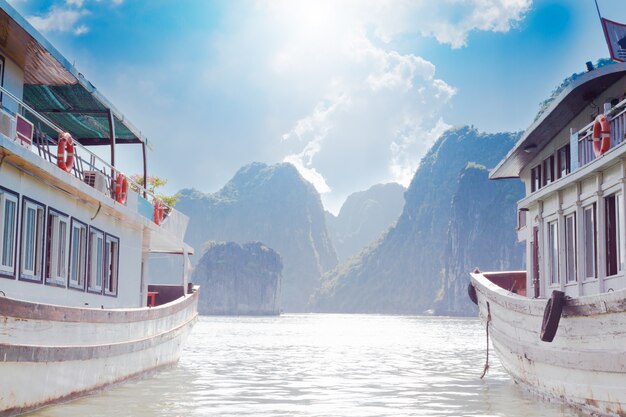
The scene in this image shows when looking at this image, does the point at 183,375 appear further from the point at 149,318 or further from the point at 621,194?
the point at 621,194

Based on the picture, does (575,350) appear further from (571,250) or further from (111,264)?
(111,264)

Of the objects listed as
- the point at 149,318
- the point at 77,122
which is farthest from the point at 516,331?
the point at 77,122

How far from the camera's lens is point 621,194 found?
1000 cm

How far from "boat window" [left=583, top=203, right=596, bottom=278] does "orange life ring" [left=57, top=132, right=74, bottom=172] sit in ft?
26.4

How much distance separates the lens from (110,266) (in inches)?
583

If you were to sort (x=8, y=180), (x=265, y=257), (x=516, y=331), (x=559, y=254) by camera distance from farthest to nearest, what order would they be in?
(x=265, y=257), (x=516, y=331), (x=559, y=254), (x=8, y=180)

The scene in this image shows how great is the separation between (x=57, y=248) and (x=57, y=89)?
154 inches

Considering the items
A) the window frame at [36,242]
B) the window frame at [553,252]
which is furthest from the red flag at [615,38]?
the window frame at [36,242]

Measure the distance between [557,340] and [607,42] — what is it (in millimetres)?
7096

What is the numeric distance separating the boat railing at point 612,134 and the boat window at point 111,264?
8787 mm

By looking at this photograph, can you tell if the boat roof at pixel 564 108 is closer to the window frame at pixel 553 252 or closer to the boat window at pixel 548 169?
the boat window at pixel 548 169

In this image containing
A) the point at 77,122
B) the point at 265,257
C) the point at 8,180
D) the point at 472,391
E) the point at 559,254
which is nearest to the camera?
the point at 8,180

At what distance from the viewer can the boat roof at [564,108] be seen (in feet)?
39.5

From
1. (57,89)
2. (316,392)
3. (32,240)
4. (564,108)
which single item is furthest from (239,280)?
(32,240)
